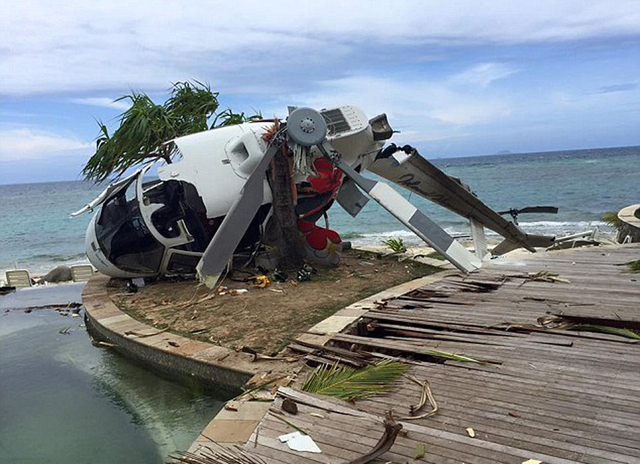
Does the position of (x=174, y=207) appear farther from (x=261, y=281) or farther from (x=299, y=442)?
(x=299, y=442)

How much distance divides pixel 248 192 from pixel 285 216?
5.26 feet

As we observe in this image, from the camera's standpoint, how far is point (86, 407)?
625cm

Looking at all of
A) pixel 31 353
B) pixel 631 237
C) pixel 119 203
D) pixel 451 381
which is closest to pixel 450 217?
pixel 631 237

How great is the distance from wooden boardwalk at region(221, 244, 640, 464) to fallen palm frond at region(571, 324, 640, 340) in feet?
0.23

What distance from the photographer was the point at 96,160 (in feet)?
45.3

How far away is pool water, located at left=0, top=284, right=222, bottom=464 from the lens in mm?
5266

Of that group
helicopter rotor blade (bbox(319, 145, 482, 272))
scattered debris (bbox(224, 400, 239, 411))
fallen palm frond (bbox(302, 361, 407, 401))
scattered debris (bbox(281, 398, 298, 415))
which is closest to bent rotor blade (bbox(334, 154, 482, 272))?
helicopter rotor blade (bbox(319, 145, 482, 272))

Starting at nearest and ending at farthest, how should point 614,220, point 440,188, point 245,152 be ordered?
point 245,152, point 440,188, point 614,220

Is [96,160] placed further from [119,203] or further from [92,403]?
[92,403]

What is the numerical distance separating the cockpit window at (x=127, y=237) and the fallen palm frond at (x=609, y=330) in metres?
7.20

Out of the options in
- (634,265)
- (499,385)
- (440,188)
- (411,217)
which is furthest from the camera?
(440,188)

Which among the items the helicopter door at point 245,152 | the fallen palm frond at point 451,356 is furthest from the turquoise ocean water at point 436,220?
the fallen palm frond at point 451,356

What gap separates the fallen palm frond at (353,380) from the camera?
383 centimetres

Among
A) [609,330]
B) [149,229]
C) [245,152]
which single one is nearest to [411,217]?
[245,152]
